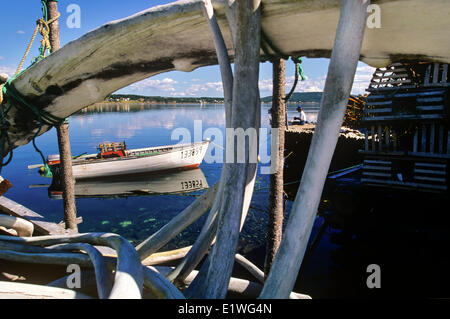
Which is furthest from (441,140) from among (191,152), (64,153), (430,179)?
(191,152)

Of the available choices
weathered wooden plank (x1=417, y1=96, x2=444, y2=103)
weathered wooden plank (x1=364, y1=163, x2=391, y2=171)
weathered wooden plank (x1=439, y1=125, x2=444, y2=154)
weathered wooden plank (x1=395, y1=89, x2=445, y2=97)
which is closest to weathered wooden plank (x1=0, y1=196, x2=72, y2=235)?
weathered wooden plank (x1=364, y1=163, x2=391, y2=171)

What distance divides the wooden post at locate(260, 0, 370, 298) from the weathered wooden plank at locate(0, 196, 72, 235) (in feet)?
8.94

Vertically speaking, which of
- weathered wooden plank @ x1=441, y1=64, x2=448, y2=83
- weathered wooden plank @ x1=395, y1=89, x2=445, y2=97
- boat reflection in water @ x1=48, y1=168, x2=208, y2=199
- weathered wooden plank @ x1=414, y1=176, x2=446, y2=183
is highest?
weathered wooden plank @ x1=441, y1=64, x2=448, y2=83

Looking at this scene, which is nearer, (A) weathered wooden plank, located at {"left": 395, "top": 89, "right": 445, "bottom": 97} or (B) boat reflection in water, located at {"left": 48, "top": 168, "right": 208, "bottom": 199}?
(A) weathered wooden plank, located at {"left": 395, "top": 89, "right": 445, "bottom": 97}

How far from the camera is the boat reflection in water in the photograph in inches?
943

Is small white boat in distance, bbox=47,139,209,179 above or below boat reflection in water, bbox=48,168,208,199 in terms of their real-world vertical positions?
above

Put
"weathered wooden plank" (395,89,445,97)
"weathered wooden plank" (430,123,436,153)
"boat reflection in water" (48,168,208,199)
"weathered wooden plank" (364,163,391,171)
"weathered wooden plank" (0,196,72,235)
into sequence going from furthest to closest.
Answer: "boat reflection in water" (48,168,208,199)
"weathered wooden plank" (364,163,391,171)
"weathered wooden plank" (430,123,436,153)
"weathered wooden plank" (395,89,445,97)
"weathered wooden plank" (0,196,72,235)

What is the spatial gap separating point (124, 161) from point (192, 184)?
639 cm

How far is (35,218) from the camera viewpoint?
Answer: 135 inches

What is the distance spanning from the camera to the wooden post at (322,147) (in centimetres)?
107

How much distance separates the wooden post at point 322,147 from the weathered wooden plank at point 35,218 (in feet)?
8.94

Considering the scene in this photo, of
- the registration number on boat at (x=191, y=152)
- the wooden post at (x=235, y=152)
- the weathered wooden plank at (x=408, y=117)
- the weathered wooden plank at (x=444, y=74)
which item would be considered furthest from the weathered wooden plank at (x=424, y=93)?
the registration number on boat at (x=191, y=152)

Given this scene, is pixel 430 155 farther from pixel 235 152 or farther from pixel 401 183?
pixel 235 152

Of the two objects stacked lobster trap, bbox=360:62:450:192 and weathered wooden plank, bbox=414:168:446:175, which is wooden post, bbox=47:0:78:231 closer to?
stacked lobster trap, bbox=360:62:450:192
